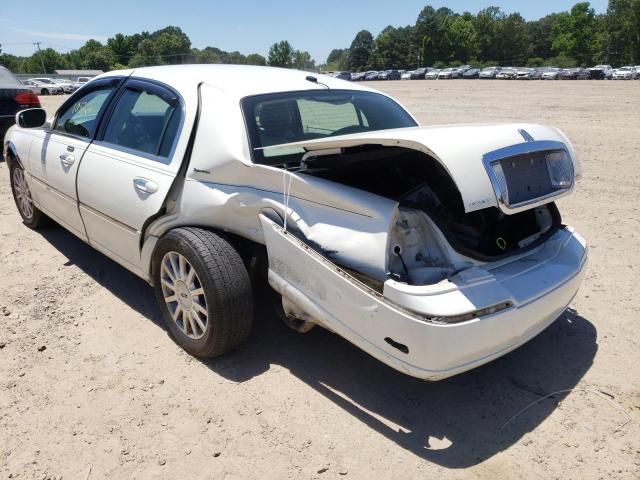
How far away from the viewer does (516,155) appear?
2.36 meters

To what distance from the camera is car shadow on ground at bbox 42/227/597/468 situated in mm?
2500

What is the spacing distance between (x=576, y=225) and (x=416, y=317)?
12.5 ft

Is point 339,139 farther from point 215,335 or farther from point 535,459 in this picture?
point 535,459

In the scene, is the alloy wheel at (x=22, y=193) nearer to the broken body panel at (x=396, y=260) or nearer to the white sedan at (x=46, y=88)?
the broken body panel at (x=396, y=260)

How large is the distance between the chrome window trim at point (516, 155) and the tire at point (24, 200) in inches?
178

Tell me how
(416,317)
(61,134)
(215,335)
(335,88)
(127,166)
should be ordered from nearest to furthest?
(416,317), (215,335), (127,166), (335,88), (61,134)

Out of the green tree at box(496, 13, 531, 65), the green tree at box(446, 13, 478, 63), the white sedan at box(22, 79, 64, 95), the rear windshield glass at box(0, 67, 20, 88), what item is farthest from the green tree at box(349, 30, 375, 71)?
the rear windshield glass at box(0, 67, 20, 88)

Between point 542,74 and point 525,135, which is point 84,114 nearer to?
point 525,135

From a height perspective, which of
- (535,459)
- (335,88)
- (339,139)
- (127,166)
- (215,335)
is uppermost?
(335,88)

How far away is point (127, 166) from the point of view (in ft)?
11.2

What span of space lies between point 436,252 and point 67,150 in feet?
10.2

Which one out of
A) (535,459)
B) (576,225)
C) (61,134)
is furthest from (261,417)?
(576,225)

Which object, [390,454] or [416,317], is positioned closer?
[416,317]

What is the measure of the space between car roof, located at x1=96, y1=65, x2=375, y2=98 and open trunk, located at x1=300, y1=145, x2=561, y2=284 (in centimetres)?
87
